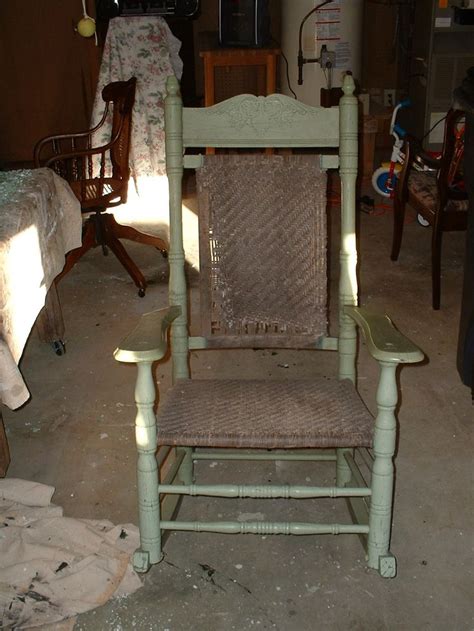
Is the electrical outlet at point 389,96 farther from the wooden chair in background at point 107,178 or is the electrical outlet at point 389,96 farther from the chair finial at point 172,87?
the chair finial at point 172,87

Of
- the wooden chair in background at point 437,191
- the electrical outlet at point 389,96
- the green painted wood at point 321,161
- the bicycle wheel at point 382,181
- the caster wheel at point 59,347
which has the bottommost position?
the caster wheel at point 59,347

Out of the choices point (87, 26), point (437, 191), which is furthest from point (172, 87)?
point (87, 26)

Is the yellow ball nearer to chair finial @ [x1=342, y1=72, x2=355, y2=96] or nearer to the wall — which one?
the wall

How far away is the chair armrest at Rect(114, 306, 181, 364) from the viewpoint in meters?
1.56

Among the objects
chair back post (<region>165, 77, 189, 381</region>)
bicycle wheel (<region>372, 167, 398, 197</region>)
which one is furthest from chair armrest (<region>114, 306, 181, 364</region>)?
bicycle wheel (<region>372, 167, 398, 197</region>)

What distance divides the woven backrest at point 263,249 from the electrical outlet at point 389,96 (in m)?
4.60

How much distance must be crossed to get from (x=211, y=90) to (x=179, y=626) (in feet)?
11.4

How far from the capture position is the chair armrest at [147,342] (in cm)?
156

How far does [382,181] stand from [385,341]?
11.4 feet

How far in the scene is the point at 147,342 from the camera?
162 cm

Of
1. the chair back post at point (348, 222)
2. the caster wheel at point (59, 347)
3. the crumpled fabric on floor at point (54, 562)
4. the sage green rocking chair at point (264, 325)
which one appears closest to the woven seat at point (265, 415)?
the sage green rocking chair at point (264, 325)

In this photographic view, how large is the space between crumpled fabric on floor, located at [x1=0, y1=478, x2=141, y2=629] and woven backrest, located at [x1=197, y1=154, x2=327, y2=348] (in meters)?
0.61

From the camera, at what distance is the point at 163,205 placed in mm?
4805

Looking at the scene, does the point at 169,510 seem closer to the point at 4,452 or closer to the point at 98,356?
the point at 4,452
